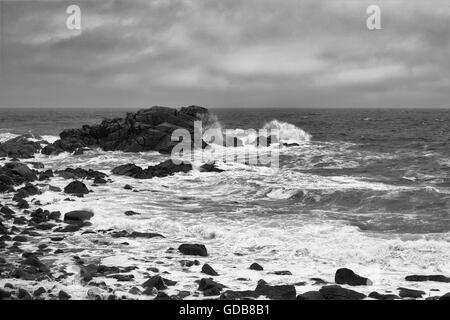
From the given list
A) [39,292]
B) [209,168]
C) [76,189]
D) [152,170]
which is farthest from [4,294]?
[209,168]

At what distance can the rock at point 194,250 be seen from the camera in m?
13.1

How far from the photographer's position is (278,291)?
395 inches

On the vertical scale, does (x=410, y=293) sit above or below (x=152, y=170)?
below

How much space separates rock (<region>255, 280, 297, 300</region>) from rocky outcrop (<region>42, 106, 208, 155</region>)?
99.4 feet

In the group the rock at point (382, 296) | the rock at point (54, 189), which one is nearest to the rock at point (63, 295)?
the rock at point (382, 296)

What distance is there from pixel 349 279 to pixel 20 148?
35103 mm

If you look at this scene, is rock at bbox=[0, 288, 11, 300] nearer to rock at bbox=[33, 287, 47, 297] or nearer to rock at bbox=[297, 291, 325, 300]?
rock at bbox=[33, 287, 47, 297]

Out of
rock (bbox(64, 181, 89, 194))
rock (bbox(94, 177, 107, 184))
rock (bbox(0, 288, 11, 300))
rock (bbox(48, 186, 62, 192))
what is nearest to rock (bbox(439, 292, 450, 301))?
rock (bbox(0, 288, 11, 300))

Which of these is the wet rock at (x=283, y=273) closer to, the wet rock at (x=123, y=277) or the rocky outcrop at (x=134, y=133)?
the wet rock at (x=123, y=277)

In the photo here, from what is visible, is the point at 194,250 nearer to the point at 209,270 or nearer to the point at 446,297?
the point at 209,270

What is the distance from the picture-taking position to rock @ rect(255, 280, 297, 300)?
9867 millimetres
